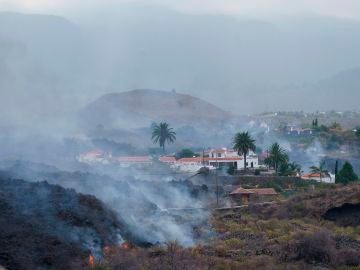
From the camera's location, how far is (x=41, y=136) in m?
79.2

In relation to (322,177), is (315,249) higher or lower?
lower

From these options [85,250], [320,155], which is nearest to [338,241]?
[85,250]

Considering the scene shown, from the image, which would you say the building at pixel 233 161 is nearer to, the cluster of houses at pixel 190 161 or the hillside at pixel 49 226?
the cluster of houses at pixel 190 161

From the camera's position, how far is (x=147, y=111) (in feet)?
468

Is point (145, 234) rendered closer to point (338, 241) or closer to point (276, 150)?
point (338, 241)

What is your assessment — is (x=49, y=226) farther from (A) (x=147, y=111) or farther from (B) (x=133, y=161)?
(A) (x=147, y=111)

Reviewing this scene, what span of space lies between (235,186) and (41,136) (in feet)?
101

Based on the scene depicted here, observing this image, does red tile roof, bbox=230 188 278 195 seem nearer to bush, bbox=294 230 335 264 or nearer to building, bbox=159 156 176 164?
building, bbox=159 156 176 164

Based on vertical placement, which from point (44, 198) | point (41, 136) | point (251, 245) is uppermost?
point (41, 136)

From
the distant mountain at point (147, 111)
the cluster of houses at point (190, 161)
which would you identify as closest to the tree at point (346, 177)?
the cluster of houses at point (190, 161)

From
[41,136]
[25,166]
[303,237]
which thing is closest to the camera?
[303,237]

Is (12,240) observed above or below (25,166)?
below

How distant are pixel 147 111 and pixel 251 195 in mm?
93138

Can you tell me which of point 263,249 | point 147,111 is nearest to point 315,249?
point 263,249
